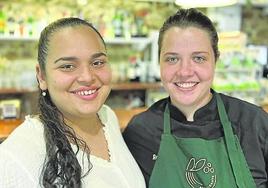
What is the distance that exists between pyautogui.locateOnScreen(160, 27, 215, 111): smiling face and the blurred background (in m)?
2.09

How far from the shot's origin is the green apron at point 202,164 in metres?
1.36

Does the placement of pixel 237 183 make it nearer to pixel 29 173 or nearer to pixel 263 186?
pixel 263 186

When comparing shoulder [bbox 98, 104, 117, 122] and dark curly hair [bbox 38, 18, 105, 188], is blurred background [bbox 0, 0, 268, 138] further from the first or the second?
dark curly hair [bbox 38, 18, 105, 188]

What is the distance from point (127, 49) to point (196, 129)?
343 centimetres

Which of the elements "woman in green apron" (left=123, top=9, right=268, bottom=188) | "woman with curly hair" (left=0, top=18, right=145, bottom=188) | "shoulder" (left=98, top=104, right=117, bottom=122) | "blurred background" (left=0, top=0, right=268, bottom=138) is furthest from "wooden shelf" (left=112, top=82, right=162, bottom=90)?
"woman with curly hair" (left=0, top=18, right=145, bottom=188)

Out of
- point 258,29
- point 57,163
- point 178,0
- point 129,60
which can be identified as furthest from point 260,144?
point 258,29

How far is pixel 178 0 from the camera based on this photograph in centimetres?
251

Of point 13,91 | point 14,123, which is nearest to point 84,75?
point 14,123

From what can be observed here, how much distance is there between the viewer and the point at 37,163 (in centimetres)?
113

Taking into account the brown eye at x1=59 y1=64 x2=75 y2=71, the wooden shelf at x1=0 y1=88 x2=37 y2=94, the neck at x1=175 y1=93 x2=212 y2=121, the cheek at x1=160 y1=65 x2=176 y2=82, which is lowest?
the wooden shelf at x1=0 y1=88 x2=37 y2=94

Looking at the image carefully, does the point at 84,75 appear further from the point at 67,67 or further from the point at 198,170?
the point at 198,170

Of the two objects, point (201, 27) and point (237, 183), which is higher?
point (201, 27)

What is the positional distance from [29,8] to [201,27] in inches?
129

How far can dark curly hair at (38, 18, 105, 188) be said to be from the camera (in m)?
1.16
